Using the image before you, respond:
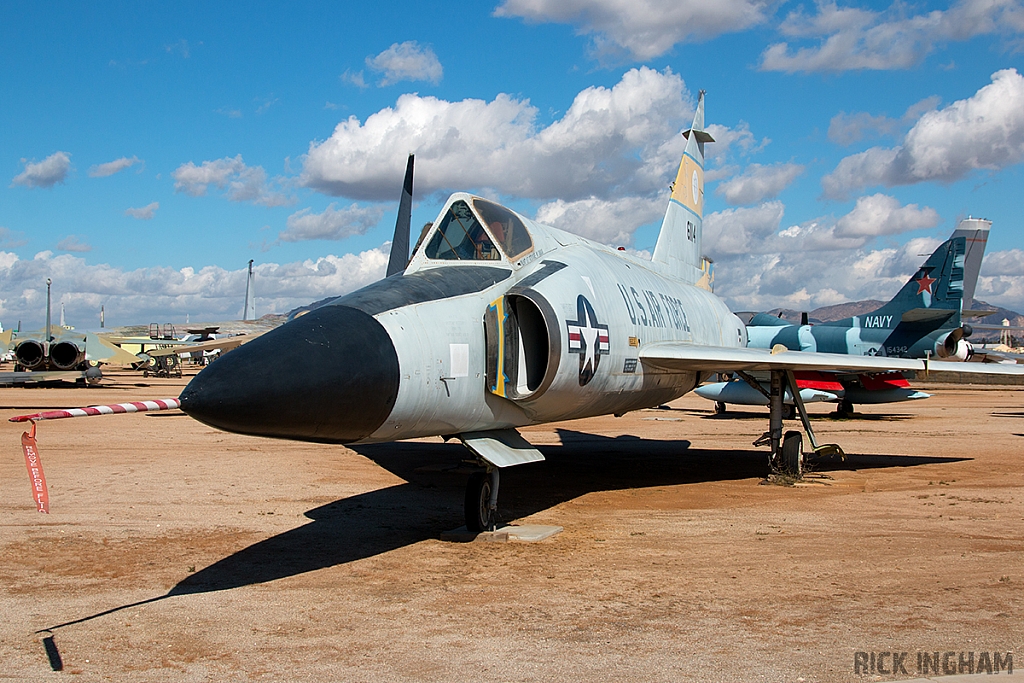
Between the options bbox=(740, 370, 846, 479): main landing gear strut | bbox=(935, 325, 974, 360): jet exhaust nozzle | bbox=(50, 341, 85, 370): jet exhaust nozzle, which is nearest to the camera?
bbox=(740, 370, 846, 479): main landing gear strut

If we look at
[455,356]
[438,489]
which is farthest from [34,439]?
[438,489]

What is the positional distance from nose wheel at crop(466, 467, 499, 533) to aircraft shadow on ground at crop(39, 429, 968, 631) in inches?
19.5

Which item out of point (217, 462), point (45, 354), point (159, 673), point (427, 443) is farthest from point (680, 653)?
point (45, 354)

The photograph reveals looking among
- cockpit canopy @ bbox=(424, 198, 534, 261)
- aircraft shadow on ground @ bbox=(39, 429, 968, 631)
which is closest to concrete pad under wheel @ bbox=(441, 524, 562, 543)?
aircraft shadow on ground @ bbox=(39, 429, 968, 631)

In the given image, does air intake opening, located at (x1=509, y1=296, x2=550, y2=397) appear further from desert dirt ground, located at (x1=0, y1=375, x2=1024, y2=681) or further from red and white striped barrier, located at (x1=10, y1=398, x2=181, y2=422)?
red and white striped barrier, located at (x1=10, y1=398, x2=181, y2=422)

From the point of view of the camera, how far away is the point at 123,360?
131 ft

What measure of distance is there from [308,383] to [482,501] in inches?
121

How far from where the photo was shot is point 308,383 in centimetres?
494

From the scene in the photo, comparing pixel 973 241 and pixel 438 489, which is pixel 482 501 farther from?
pixel 973 241

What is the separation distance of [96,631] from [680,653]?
341 centimetres

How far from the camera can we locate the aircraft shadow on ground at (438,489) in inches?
263

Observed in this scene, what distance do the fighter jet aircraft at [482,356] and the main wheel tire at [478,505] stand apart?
1 centimetres

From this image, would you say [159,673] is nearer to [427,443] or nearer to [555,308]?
[555,308]

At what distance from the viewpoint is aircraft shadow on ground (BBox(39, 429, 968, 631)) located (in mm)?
6680
